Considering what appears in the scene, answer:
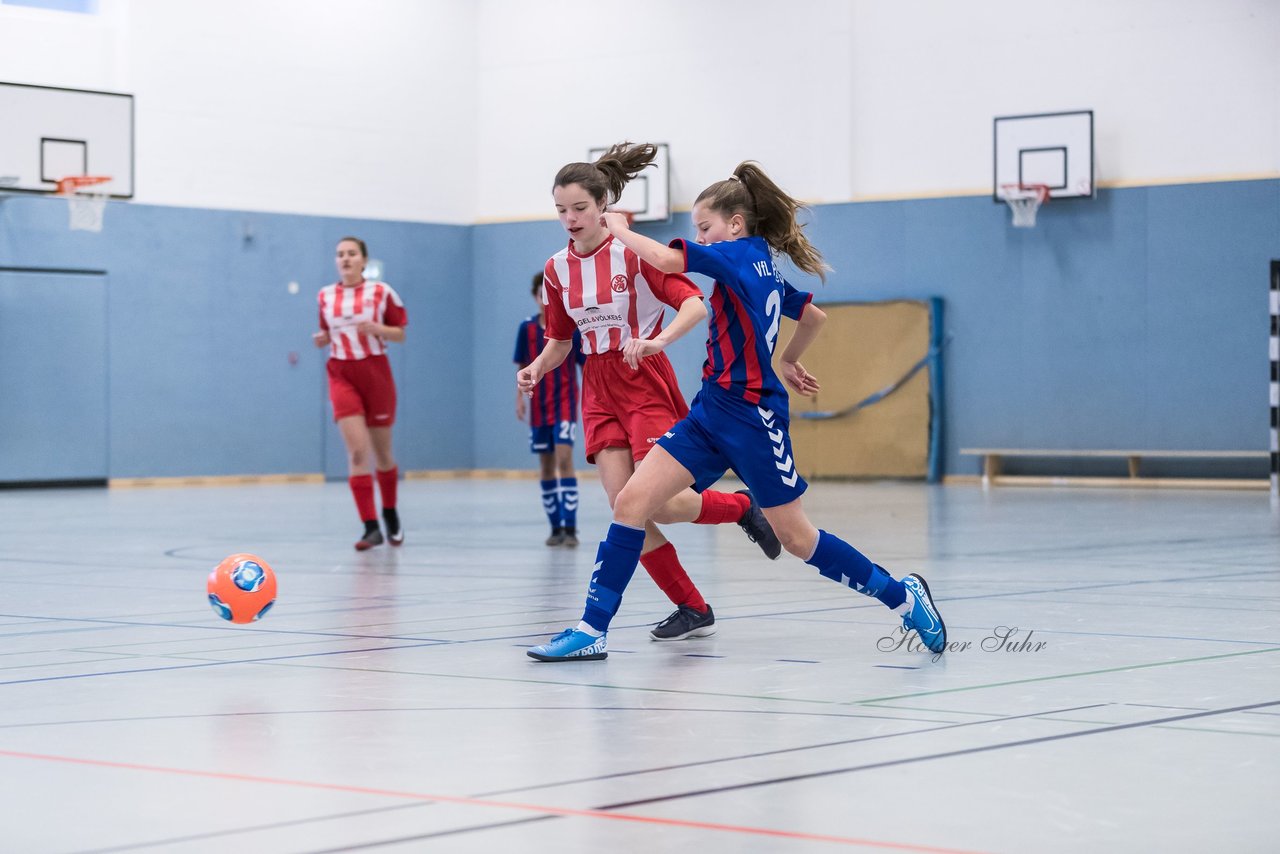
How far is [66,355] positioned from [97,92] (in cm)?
351

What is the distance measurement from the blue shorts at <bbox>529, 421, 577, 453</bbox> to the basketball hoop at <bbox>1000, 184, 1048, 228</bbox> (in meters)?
11.4

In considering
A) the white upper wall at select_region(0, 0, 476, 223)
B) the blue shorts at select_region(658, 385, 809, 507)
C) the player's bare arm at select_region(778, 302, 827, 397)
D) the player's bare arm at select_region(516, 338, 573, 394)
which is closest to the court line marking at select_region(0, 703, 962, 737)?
the blue shorts at select_region(658, 385, 809, 507)

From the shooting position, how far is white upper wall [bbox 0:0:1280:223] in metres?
21.6

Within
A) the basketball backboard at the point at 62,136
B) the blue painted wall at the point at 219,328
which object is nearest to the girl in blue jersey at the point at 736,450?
the basketball backboard at the point at 62,136

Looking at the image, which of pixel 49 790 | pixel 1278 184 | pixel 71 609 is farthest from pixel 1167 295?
pixel 49 790

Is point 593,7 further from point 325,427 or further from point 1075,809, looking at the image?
point 1075,809

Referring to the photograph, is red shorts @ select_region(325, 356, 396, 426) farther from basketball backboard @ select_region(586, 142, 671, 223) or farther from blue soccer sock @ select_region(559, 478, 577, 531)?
basketball backboard @ select_region(586, 142, 671, 223)

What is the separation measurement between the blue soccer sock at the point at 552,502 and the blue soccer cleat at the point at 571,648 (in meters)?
6.20

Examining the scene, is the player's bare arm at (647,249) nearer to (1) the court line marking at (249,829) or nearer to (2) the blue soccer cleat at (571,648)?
(2) the blue soccer cleat at (571,648)

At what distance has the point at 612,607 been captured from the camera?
6.05 m

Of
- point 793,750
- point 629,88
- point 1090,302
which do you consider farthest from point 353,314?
point 629,88

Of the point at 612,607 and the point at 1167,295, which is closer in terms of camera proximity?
the point at 612,607

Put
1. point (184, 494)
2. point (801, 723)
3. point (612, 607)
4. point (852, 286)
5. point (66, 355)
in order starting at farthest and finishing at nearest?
point (852, 286), point (66, 355), point (184, 494), point (612, 607), point (801, 723)

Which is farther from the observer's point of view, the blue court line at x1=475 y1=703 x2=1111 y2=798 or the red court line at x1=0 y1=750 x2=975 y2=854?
the blue court line at x1=475 y1=703 x2=1111 y2=798
